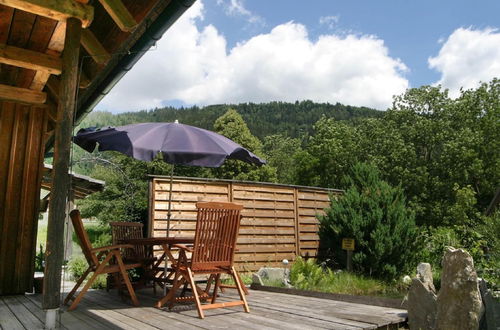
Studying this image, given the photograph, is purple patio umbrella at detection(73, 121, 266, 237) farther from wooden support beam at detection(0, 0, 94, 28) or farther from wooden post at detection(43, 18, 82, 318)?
wooden support beam at detection(0, 0, 94, 28)

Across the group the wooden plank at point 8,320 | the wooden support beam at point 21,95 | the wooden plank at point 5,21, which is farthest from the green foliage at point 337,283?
the wooden plank at point 5,21

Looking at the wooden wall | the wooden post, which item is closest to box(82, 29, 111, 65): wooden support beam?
the wooden post

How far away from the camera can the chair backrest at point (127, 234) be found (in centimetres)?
485

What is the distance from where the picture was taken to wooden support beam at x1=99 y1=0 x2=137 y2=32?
122 inches

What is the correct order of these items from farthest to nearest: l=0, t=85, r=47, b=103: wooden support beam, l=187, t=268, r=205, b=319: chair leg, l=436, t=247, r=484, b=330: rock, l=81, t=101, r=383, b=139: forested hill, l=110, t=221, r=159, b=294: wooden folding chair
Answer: l=81, t=101, r=383, b=139: forested hill, l=110, t=221, r=159, b=294: wooden folding chair, l=0, t=85, r=47, b=103: wooden support beam, l=187, t=268, r=205, b=319: chair leg, l=436, t=247, r=484, b=330: rock

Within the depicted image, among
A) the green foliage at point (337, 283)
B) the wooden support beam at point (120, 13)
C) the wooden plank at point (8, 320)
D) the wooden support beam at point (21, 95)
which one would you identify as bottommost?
the green foliage at point (337, 283)

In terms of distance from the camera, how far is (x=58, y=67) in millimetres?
3840

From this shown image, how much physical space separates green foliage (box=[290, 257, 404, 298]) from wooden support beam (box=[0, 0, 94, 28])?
490 centimetres

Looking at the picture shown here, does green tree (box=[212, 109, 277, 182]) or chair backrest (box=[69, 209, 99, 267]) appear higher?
green tree (box=[212, 109, 277, 182])

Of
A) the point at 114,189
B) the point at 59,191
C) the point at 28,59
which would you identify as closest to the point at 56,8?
the point at 28,59

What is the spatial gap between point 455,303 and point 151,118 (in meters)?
46.2

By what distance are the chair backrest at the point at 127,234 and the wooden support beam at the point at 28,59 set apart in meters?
1.87

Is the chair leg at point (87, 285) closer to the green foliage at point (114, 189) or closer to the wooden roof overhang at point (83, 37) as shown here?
the wooden roof overhang at point (83, 37)

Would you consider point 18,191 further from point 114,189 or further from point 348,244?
point 114,189
